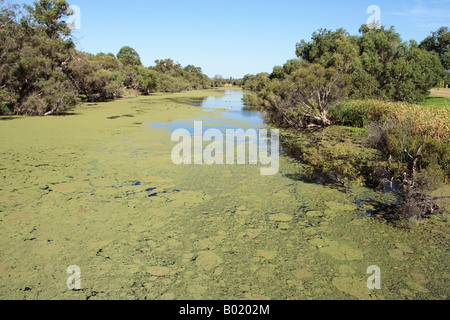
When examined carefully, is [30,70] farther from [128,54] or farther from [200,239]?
[128,54]

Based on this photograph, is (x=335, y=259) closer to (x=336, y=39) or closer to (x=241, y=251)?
(x=241, y=251)

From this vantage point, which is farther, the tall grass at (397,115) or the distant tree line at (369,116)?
the tall grass at (397,115)

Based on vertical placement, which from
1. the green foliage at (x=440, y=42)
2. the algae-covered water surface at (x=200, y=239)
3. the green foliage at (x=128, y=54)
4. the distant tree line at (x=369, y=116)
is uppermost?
the green foliage at (x=128, y=54)

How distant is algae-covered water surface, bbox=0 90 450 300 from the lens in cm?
296

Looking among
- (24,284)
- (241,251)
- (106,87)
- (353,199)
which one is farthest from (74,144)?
(106,87)

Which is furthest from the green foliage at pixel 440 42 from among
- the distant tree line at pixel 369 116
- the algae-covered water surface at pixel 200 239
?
the algae-covered water surface at pixel 200 239

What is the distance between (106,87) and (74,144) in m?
19.4

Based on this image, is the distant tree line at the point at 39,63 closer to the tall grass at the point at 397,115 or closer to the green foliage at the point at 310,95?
the green foliage at the point at 310,95

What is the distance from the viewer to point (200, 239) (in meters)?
3.86

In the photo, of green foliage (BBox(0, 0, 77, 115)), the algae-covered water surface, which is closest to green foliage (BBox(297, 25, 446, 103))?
the algae-covered water surface

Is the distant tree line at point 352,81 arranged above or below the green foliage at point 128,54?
below

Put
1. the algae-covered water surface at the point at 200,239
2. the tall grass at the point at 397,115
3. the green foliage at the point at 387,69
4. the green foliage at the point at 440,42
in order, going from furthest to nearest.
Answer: the green foliage at the point at 440,42 → the green foliage at the point at 387,69 → the tall grass at the point at 397,115 → the algae-covered water surface at the point at 200,239

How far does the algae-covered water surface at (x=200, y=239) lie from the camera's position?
2955 mm
